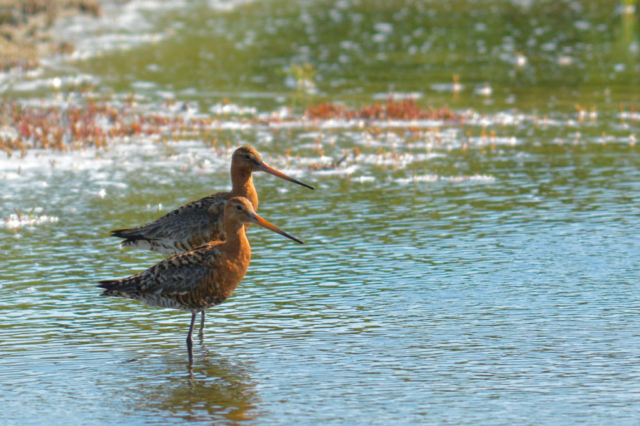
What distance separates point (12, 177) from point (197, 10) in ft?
98.5

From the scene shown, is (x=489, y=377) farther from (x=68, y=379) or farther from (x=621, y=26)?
(x=621, y=26)

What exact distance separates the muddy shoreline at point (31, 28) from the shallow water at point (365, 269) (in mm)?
2317

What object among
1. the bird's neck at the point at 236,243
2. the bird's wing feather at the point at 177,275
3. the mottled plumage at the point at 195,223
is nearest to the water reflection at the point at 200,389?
the bird's wing feather at the point at 177,275

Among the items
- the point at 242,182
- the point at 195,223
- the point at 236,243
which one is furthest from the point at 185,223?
the point at 236,243

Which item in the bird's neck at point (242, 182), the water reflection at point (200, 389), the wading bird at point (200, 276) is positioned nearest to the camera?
the water reflection at point (200, 389)

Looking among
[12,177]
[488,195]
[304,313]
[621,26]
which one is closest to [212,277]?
[304,313]

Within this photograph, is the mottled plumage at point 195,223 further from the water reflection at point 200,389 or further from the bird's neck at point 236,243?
the water reflection at point 200,389

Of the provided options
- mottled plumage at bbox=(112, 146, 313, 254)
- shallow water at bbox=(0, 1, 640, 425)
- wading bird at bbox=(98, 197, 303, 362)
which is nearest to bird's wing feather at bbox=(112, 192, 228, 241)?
mottled plumage at bbox=(112, 146, 313, 254)

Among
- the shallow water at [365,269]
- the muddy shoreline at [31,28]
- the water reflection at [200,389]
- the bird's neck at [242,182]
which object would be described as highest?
the muddy shoreline at [31,28]

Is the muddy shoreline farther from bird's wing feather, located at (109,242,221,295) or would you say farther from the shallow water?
bird's wing feather, located at (109,242,221,295)

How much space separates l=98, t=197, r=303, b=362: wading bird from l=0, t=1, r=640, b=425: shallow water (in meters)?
0.45

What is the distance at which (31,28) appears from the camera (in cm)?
Answer: 3356

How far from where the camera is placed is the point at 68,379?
8391 millimetres

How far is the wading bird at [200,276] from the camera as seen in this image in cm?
895
